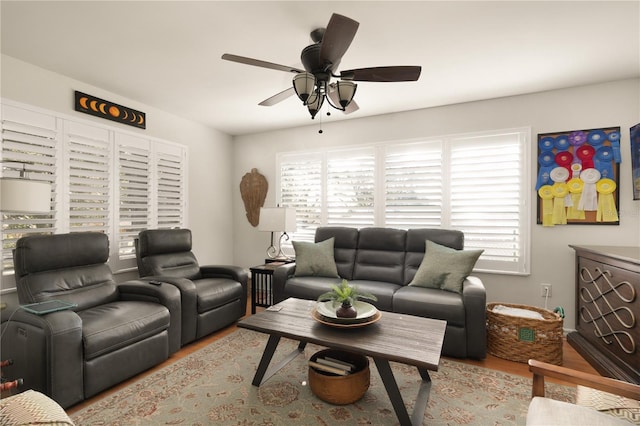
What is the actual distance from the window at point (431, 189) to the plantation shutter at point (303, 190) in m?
0.02

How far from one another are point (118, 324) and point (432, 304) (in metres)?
2.57

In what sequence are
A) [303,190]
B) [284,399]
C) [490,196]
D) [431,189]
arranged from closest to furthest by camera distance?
[284,399], [490,196], [431,189], [303,190]

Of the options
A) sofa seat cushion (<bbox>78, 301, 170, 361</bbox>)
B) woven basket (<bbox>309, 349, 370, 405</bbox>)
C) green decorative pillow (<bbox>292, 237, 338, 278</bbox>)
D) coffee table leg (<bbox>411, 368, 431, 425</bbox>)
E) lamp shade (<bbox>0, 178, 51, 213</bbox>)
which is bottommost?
coffee table leg (<bbox>411, 368, 431, 425</bbox>)

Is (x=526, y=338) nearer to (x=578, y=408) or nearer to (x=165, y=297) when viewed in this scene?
(x=578, y=408)

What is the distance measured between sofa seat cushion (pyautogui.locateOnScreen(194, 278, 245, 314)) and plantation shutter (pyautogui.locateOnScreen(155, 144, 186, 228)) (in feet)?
3.37

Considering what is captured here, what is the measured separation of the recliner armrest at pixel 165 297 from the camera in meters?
2.78

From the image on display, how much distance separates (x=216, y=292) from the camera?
330cm

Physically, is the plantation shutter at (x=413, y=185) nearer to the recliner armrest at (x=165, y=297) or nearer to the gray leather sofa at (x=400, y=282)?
the gray leather sofa at (x=400, y=282)

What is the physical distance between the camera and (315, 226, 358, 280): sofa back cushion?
381 cm

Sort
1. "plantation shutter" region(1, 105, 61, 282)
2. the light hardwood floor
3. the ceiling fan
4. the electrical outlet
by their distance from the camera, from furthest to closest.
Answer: the electrical outlet
"plantation shutter" region(1, 105, 61, 282)
the light hardwood floor
the ceiling fan

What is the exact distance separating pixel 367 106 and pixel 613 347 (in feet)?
10.8

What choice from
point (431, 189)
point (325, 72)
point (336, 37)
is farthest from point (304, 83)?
point (431, 189)

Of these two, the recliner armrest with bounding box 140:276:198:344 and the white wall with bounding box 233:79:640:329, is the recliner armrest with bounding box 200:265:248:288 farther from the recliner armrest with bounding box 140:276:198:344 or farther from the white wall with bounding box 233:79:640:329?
the white wall with bounding box 233:79:640:329

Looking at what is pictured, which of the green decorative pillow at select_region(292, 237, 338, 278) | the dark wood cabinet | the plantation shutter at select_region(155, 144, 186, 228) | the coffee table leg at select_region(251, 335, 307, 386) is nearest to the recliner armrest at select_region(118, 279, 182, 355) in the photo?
the coffee table leg at select_region(251, 335, 307, 386)
